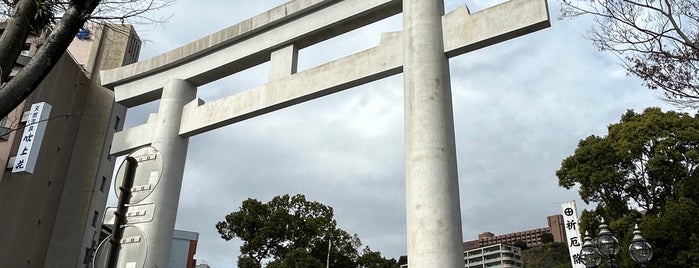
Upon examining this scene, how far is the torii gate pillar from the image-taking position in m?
6.93

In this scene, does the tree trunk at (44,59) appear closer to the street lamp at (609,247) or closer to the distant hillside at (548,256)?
the street lamp at (609,247)

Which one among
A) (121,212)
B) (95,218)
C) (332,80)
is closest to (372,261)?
(95,218)

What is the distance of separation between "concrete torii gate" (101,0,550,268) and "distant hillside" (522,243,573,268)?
148ft

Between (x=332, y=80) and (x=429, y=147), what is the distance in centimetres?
238

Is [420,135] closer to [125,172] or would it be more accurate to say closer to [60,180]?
[125,172]

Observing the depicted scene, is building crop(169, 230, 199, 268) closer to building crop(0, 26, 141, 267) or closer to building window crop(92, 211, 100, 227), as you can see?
building window crop(92, 211, 100, 227)

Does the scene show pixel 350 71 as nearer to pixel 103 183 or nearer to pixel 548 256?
pixel 103 183

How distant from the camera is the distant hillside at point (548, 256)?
5328 cm

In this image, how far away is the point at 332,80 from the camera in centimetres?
899

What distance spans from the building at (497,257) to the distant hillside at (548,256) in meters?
1.18

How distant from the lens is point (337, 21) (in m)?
9.42

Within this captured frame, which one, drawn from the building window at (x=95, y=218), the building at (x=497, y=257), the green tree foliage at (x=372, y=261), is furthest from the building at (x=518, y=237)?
the building window at (x=95, y=218)

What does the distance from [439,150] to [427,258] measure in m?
1.44

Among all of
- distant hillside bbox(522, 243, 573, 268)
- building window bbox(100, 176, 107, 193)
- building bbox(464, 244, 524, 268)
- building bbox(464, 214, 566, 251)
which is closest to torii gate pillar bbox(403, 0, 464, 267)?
building window bbox(100, 176, 107, 193)
